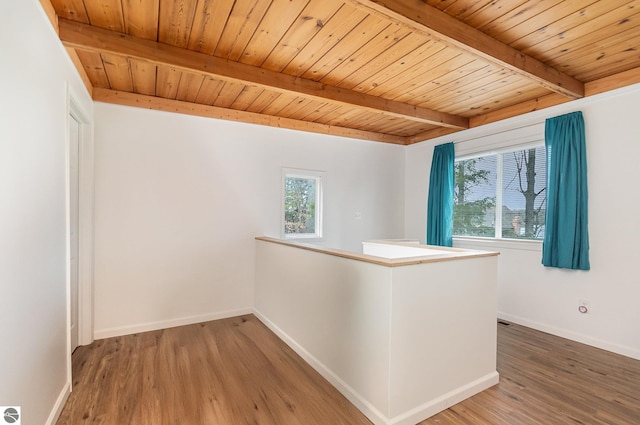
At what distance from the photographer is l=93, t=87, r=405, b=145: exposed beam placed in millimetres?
3198

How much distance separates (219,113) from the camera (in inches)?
146

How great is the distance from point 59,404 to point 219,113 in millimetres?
3006

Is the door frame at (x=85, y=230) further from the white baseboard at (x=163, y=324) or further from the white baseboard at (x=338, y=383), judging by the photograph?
the white baseboard at (x=338, y=383)

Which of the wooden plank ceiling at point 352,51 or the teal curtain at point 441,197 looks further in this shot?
the teal curtain at point 441,197

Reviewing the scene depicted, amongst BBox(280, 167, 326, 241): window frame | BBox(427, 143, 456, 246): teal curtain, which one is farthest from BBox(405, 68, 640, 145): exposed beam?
BBox(280, 167, 326, 241): window frame

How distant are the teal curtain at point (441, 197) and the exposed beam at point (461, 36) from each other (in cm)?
173

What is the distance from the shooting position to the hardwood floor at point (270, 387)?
1.93 meters

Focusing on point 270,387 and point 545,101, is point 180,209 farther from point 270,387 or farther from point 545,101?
point 545,101

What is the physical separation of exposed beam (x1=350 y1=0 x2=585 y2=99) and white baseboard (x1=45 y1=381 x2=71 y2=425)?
294 cm

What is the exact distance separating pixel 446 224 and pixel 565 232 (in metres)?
1.43

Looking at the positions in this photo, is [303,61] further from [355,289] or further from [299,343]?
[299,343]

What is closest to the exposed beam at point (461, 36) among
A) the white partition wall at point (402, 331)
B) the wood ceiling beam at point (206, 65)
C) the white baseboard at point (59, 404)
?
the wood ceiling beam at point (206, 65)

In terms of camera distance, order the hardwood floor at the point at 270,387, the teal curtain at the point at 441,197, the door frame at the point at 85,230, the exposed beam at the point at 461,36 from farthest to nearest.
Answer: the teal curtain at the point at 441,197 < the door frame at the point at 85,230 < the hardwood floor at the point at 270,387 < the exposed beam at the point at 461,36

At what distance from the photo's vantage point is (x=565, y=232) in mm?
3150
